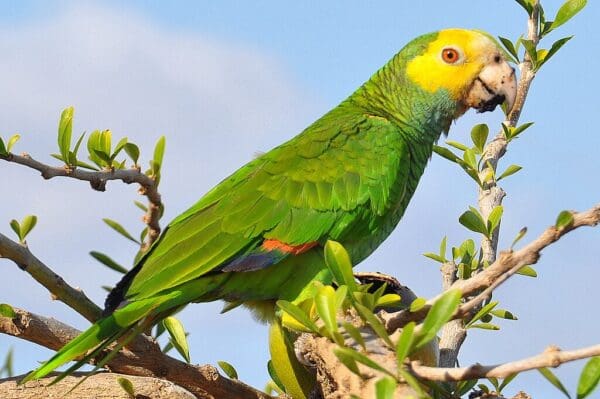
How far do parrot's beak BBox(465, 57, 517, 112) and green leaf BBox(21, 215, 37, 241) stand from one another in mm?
2290

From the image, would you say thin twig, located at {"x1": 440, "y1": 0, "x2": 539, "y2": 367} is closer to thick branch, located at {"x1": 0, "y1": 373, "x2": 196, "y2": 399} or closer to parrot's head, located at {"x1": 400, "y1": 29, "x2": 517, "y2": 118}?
parrot's head, located at {"x1": 400, "y1": 29, "x2": 517, "y2": 118}

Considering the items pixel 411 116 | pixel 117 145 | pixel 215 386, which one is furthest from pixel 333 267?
pixel 411 116

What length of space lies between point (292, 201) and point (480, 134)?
83cm

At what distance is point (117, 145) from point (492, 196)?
1.43 m

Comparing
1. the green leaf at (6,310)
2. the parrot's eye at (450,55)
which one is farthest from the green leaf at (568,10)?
the green leaf at (6,310)

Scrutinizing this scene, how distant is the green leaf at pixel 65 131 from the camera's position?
2843mm

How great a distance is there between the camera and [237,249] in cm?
322

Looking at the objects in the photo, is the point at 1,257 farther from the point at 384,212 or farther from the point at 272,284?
the point at 384,212

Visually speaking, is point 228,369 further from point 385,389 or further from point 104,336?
point 385,389

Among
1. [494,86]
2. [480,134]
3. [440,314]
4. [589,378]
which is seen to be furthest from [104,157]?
[494,86]

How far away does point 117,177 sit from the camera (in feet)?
9.70

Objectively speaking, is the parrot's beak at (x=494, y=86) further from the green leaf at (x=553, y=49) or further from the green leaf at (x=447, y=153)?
the green leaf at (x=447, y=153)

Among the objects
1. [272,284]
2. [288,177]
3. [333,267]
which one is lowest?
[333,267]

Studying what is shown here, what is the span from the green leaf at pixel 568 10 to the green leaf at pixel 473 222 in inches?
39.6
